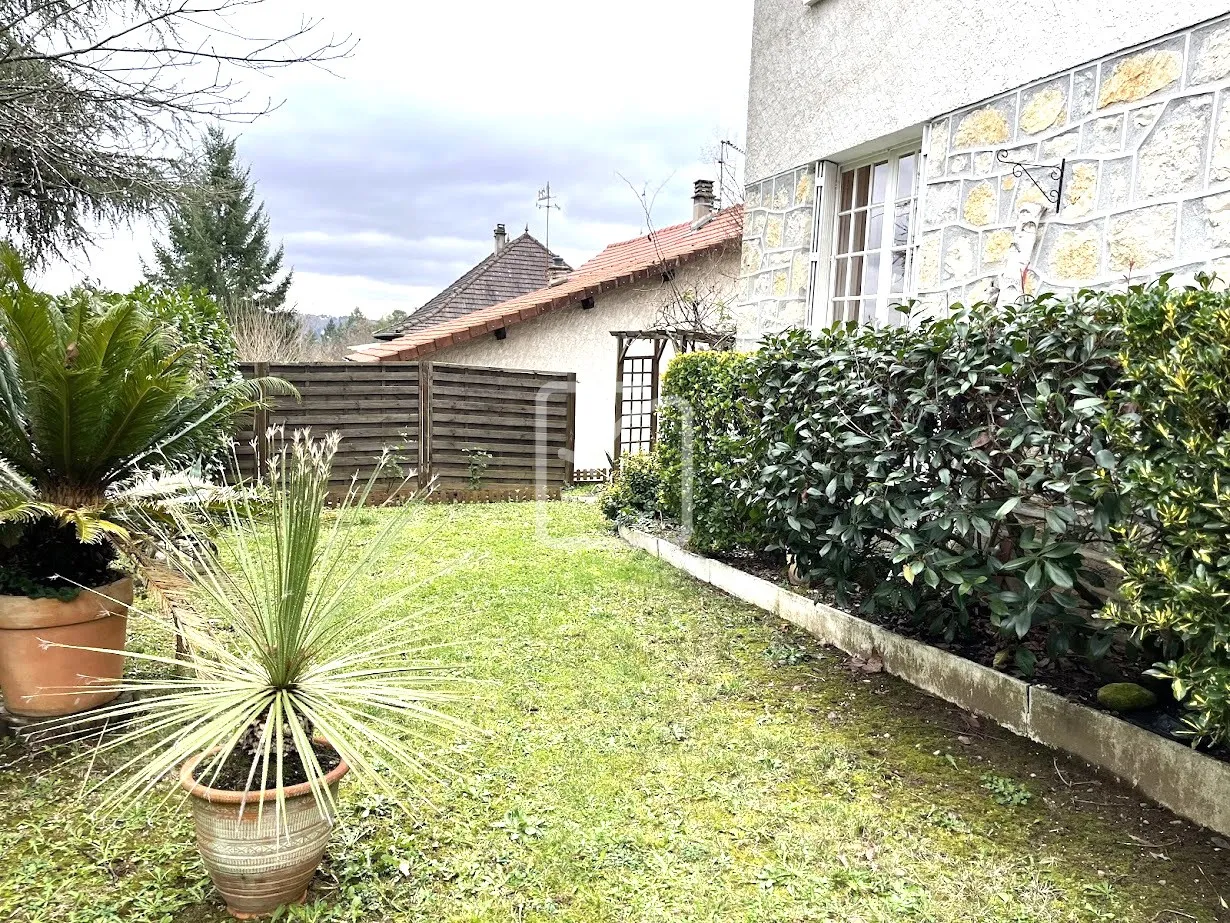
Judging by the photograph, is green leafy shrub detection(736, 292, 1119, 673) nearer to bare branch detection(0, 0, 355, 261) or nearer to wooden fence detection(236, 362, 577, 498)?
bare branch detection(0, 0, 355, 261)

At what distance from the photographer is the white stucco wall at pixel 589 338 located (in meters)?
13.3

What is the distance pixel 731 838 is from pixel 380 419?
9005 mm

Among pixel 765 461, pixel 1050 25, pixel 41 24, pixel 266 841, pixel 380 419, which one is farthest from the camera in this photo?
pixel 380 419

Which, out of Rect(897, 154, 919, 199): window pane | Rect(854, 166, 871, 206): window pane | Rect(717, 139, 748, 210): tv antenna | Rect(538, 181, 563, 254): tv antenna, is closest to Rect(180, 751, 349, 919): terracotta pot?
Rect(897, 154, 919, 199): window pane

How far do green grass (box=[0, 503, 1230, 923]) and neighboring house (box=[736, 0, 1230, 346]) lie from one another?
2.69 meters

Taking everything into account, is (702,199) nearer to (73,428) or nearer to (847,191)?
(847,191)

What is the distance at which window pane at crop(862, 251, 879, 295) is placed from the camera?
230 inches

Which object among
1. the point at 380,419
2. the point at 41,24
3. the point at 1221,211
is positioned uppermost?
the point at 41,24

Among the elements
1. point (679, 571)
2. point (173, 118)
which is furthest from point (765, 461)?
point (173, 118)

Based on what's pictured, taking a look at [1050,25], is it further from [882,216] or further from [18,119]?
[18,119]

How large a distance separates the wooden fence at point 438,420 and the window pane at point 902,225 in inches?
270

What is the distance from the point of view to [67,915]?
7.53ft

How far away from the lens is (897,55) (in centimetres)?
536

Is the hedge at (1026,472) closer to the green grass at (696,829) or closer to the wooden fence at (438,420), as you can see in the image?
the green grass at (696,829)
